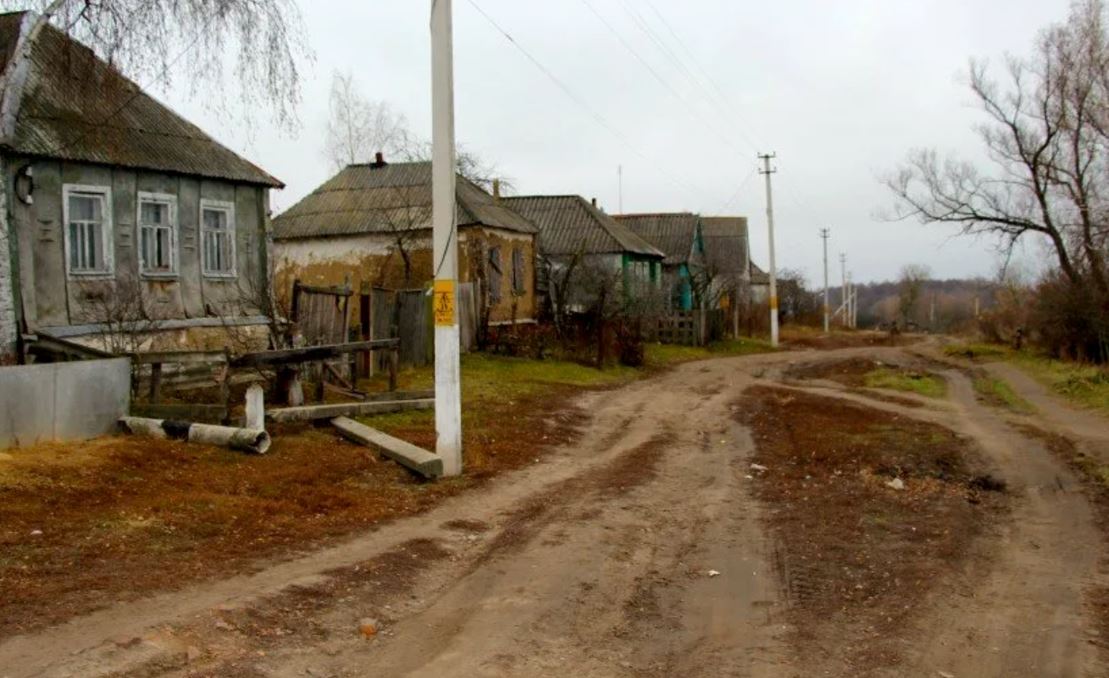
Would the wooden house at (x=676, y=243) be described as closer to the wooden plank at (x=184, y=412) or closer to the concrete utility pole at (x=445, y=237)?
the wooden plank at (x=184, y=412)

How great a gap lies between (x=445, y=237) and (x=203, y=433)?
3.42m

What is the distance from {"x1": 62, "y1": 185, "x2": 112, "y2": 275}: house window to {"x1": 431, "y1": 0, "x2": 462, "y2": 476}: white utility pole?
732cm

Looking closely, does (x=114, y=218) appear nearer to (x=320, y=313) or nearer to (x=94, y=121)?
(x=94, y=121)

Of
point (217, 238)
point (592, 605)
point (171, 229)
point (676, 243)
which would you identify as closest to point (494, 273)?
point (217, 238)

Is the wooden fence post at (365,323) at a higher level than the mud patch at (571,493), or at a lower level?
higher

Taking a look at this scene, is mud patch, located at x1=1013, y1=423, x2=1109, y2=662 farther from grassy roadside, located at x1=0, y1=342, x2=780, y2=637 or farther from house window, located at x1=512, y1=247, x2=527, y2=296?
house window, located at x1=512, y1=247, x2=527, y2=296

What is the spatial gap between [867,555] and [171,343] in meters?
12.4

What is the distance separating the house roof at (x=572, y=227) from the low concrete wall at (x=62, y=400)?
28.7 meters

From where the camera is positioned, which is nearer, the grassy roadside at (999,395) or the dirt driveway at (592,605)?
the dirt driveway at (592,605)

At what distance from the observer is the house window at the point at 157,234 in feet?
52.4

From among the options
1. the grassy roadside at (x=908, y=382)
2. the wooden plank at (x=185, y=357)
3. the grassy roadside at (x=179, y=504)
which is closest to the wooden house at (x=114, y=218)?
the wooden plank at (x=185, y=357)

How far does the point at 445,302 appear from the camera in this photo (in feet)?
33.8

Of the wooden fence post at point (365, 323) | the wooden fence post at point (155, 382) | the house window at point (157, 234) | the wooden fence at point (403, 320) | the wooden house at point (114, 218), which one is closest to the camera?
the wooden fence post at point (155, 382)

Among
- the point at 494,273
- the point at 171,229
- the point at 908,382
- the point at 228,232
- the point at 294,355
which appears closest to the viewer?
the point at 294,355
